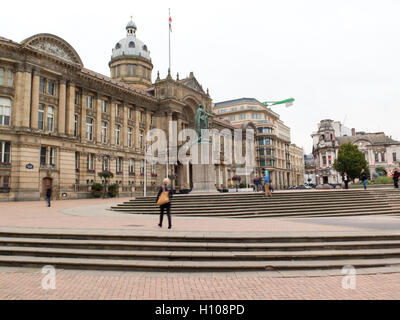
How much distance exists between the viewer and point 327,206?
59.0 ft

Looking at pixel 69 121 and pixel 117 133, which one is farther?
pixel 117 133

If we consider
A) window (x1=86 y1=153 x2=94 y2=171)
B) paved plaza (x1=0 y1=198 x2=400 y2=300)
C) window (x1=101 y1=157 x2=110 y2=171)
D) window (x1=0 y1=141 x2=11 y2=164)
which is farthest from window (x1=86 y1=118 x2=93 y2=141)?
paved plaza (x1=0 y1=198 x2=400 y2=300)

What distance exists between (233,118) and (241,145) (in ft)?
43.9

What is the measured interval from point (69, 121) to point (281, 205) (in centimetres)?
3326

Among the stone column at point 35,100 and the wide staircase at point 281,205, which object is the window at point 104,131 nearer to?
the stone column at point 35,100

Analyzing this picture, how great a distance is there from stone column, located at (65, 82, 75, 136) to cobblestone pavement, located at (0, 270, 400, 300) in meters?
35.8

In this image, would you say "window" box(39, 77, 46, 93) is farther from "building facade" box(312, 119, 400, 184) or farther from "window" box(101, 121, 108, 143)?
"building facade" box(312, 119, 400, 184)

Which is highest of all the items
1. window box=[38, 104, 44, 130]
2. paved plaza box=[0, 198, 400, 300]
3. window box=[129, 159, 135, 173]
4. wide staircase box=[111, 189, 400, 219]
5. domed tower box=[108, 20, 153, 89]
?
domed tower box=[108, 20, 153, 89]

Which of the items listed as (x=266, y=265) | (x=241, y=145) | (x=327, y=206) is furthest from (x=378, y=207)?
(x=241, y=145)

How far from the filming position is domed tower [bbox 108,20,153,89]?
71875mm

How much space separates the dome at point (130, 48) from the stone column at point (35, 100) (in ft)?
131

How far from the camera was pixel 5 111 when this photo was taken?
33.8 meters

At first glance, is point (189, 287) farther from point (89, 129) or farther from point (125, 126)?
point (125, 126)

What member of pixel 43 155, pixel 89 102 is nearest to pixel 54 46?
pixel 89 102
